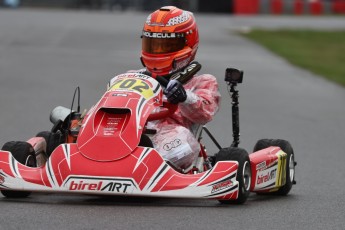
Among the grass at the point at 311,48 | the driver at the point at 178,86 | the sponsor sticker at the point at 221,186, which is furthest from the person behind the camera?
the grass at the point at 311,48

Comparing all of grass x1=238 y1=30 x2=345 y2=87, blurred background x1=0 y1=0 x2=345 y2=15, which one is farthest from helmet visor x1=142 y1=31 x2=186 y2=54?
blurred background x1=0 y1=0 x2=345 y2=15

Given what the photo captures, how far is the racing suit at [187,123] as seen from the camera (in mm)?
7734

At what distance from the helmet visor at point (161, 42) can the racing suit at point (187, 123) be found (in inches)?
11.4

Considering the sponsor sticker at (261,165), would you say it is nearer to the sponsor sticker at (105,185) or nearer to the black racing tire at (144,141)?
the black racing tire at (144,141)

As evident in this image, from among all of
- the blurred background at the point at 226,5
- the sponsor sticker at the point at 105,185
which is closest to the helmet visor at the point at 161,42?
the sponsor sticker at the point at 105,185

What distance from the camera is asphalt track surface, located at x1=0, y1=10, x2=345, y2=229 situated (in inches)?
268

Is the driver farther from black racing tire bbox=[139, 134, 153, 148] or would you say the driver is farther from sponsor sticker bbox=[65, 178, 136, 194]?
sponsor sticker bbox=[65, 178, 136, 194]

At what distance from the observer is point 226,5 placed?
1599 inches

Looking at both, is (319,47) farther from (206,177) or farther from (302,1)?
(206,177)

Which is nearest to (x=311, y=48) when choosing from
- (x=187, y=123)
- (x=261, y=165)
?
(x=187, y=123)

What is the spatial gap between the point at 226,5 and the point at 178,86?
109 feet

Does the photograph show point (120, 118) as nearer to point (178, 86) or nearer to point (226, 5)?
point (178, 86)

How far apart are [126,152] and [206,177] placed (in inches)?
21.1

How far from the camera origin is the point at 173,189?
713 cm
